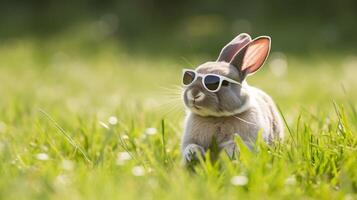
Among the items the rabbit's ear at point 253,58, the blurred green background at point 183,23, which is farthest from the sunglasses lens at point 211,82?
the blurred green background at point 183,23

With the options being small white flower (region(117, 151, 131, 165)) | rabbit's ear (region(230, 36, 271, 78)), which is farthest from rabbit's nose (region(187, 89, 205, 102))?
small white flower (region(117, 151, 131, 165))

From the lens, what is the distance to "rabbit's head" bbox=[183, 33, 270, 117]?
3.29 metres

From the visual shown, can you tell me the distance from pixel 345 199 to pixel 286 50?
8.70m

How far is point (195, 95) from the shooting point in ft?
10.9

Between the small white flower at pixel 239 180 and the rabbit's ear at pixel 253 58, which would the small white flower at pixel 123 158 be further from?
the rabbit's ear at pixel 253 58

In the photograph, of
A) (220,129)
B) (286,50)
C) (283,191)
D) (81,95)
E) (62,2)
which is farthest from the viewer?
(62,2)

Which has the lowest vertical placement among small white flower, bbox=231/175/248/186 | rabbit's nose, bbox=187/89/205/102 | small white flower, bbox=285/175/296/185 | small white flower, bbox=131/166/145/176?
small white flower, bbox=131/166/145/176

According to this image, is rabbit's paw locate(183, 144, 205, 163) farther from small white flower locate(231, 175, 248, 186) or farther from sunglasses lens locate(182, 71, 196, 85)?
small white flower locate(231, 175, 248, 186)

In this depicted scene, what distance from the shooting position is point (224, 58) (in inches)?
140

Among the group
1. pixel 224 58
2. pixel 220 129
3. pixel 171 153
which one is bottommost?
pixel 171 153

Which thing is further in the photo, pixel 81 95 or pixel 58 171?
pixel 81 95

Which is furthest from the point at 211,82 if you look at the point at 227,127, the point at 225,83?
the point at 227,127

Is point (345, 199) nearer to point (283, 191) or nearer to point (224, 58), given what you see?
point (283, 191)

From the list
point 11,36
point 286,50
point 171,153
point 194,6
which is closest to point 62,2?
point 11,36
